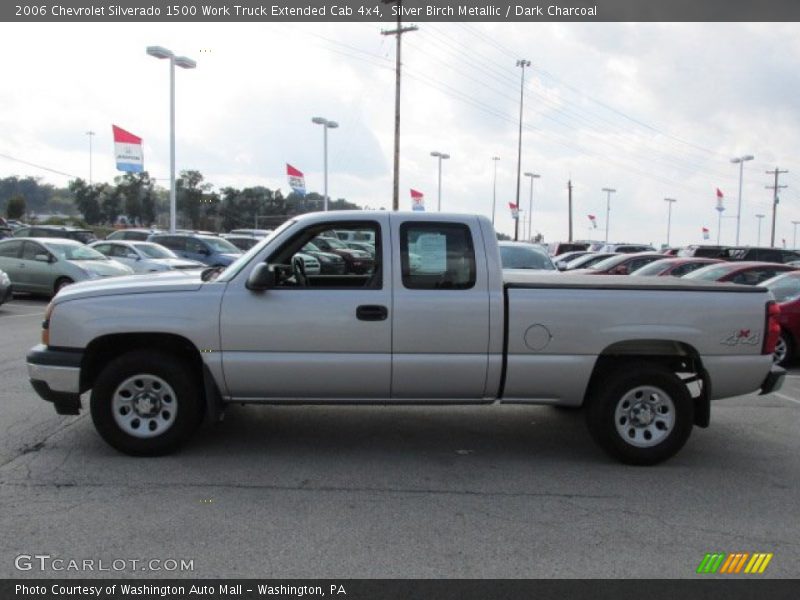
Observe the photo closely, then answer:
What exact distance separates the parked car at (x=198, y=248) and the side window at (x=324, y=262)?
18366 millimetres

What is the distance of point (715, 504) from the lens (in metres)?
4.93

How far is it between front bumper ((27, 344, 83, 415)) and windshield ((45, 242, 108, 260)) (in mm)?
12380

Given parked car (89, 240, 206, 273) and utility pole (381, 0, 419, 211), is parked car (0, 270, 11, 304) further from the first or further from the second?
utility pole (381, 0, 419, 211)

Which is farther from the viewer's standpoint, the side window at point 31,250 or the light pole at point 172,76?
the light pole at point 172,76

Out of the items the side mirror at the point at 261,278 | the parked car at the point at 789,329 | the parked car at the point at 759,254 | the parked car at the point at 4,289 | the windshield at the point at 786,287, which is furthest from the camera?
the parked car at the point at 759,254

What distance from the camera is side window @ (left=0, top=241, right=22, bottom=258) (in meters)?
17.2

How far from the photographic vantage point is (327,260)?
19.5 feet

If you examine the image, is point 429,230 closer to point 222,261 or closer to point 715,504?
point 715,504

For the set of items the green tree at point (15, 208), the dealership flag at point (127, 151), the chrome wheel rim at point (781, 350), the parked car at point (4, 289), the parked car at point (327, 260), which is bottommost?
the chrome wheel rim at point (781, 350)

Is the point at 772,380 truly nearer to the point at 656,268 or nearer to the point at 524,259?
the point at 524,259

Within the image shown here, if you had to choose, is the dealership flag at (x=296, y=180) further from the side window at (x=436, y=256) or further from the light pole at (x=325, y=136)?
the side window at (x=436, y=256)

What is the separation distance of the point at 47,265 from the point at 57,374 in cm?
1275

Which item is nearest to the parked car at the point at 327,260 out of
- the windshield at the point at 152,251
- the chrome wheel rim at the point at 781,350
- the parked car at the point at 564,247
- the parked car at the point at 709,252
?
the chrome wheel rim at the point at 781,350

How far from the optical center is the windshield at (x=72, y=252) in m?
16.9
